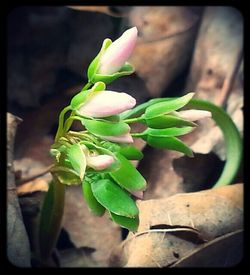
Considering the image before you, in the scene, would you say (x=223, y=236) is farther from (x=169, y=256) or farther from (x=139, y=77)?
(x=139, y=77)

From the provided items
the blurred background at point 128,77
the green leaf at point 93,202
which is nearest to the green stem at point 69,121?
the green leaf at point 93,202

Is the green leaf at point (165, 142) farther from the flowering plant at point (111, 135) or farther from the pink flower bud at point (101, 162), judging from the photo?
the pink flower bud at point (101, 162)

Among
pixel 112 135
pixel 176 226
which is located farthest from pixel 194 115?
pixel 176 226

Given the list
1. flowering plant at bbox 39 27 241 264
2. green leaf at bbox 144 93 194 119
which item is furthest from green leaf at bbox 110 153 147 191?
green leaf at bbox 144 93 194 119

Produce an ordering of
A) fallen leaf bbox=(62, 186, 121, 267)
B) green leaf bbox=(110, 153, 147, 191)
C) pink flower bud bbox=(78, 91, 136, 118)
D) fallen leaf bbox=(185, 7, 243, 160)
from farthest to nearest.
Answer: fallen leaf bbox=(185, 7, 243, 160)
fallen leaf bbox=(62, 186, 121, 267)
green leaf bbox=(110, 153, 147, 191)
pink flower bud bbox=(78, 91, 136, 118)

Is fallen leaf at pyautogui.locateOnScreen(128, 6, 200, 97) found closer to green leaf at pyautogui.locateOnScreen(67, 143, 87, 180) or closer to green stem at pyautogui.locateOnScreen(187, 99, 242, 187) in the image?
green stem at pyautogui.locateOnScreen(187, 99, 242, 187)
